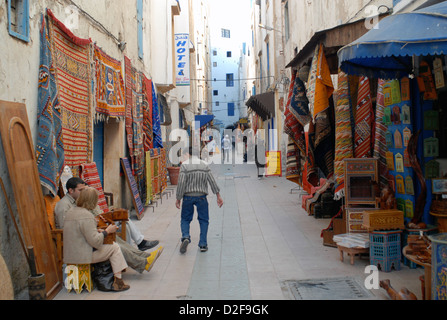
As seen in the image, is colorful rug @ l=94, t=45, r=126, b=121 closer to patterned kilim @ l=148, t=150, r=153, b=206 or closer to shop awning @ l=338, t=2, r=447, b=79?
patterned kilim @ l=148, t=150, r=153, b=206

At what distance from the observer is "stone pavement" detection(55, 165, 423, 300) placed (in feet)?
16.0

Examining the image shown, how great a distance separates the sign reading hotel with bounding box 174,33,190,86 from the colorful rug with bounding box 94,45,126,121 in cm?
920

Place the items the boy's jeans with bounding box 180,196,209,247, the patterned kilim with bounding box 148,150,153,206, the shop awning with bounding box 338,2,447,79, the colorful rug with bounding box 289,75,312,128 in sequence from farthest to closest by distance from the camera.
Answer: the patterned kilim with bounding box 148,150,153,206, the colorful rug with bounding box 289,75,312,128, the boy's jeans with bounding box 180,196,209,247, the shop awning with bounding box 338,2,447,79

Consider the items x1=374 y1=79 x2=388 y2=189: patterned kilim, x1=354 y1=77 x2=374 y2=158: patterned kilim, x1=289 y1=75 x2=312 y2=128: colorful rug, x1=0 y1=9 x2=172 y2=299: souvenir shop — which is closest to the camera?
x1=0 y1=9 x2=172 y2=299: souvenir shop

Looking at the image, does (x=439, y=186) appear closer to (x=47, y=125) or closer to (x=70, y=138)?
(x=47, y=125)

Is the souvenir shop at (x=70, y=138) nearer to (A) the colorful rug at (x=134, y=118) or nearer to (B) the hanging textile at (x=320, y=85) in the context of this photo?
(A) the colorful rug at (x=134, y=118)

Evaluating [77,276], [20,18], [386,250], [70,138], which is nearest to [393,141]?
[386,250]

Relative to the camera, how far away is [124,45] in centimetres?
985

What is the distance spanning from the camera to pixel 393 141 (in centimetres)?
611

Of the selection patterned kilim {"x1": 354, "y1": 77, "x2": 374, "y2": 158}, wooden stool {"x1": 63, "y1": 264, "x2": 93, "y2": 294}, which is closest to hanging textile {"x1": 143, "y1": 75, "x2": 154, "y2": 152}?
patterned kilim {"x1": 354, "y1": 77, "x2": 374, "y2": 158}

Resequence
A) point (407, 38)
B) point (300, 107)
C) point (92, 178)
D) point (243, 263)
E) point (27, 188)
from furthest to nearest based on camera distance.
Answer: point (300, 107) < point (92, 178) < point (243, 263) < point (27, 188) < point (407, 38)

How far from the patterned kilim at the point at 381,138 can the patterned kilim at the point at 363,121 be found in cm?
15

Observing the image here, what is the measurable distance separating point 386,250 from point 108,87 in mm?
5666

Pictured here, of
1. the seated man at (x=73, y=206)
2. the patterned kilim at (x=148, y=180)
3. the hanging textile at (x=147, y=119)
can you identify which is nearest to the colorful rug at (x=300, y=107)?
the seated man at (x=73, y=206)
